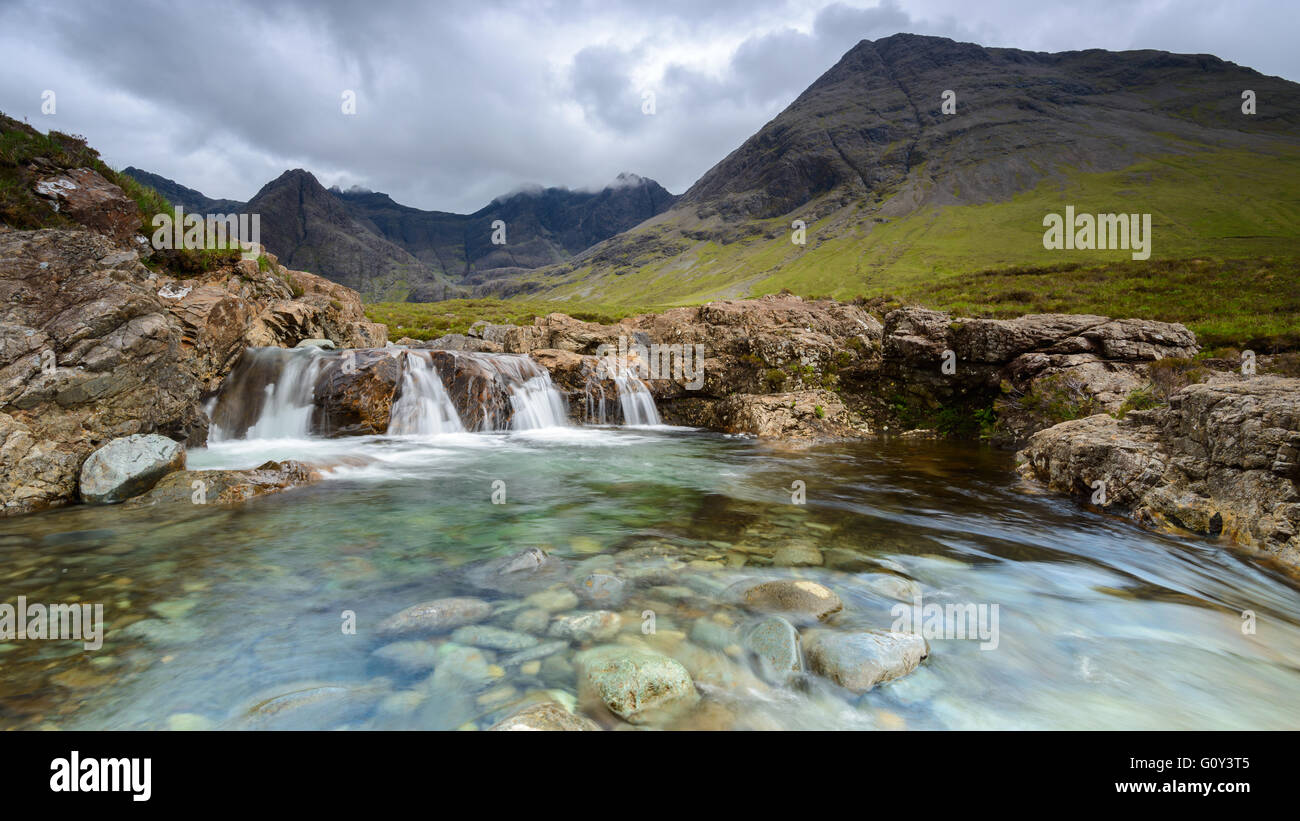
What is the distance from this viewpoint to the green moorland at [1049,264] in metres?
29.8

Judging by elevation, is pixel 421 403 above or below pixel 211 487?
above

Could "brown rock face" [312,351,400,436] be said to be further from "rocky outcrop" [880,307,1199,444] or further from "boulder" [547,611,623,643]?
"rocky outcrop" [880,307,1199,444]

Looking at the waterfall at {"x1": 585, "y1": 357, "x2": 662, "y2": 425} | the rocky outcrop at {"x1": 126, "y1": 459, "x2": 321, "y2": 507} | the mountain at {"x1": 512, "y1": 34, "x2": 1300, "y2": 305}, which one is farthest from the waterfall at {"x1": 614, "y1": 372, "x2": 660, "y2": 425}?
the mountain at {"x1": 512, "y1": 34, "x2": 1300, "y2": 305}

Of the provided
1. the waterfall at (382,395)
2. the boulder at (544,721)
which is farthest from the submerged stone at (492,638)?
the waterfall at (382,395)

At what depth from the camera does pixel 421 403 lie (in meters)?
17.1

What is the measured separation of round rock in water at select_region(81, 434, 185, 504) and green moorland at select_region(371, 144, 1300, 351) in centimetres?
3247

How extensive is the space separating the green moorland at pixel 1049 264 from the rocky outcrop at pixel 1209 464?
1688cm

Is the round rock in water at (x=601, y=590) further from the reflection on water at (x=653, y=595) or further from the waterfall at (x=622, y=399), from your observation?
the waterfall at (x=622, y=399)

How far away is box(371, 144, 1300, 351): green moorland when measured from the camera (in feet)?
97.7

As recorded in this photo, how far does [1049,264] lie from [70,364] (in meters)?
73.9

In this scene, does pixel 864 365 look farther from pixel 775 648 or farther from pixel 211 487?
pixel 211 487

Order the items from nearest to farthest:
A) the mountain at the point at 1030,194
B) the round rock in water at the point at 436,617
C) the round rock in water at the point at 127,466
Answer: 1. the round rock in water at the point at 436,617
2. the round rock in water at the point at 127,466
3. the mountain at the point at 1030,194

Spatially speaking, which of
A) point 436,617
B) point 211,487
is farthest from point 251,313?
point 436,617
